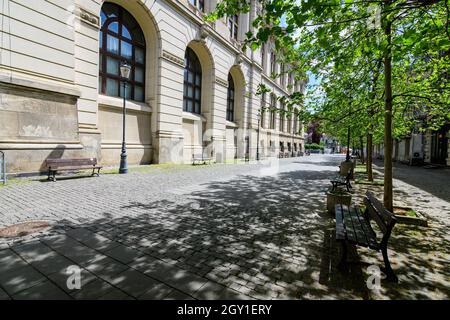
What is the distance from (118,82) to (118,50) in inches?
79.2

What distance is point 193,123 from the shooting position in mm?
20625

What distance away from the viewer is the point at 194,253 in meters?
3.65

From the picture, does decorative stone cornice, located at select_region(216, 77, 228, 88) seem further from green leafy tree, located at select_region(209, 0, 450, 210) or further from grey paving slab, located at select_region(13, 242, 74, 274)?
grey paving slab, located at select_region(13, 242, 74, 274)

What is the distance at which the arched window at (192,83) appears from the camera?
2059 cm

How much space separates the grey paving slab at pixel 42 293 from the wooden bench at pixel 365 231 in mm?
3385

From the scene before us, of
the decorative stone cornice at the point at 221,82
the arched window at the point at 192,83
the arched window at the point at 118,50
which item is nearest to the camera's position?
the arched window at the point at 118,50

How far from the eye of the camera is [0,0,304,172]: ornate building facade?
9.28m

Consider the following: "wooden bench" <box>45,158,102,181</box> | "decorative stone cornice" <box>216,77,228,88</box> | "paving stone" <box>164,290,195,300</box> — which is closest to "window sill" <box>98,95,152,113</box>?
"wooden bench" <box>45,158,102,181</box>

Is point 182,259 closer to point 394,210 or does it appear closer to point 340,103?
point 394,210

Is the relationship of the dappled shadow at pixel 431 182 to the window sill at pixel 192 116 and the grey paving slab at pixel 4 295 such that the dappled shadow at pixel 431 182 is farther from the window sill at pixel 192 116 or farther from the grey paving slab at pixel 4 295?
the window sill at pixel 192 116

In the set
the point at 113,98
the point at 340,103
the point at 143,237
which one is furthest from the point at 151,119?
the point at 143,237

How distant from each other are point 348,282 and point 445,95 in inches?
265

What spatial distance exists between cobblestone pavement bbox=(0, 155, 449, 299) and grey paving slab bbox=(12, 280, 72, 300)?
11 mm

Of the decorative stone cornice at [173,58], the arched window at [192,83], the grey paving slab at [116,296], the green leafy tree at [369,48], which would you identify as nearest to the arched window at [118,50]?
the decorative stone cornice at [173,58]
